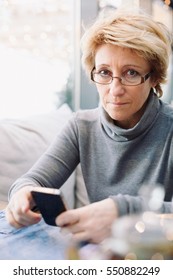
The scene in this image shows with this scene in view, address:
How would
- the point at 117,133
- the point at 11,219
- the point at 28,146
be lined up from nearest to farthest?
1. the point at 11,219
2. the point at 117,133
3. the point at 28,146

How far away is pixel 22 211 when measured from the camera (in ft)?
2.31

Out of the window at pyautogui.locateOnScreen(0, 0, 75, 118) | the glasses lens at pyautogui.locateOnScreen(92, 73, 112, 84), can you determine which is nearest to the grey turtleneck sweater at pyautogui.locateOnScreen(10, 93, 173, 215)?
the glasses lens at pyautogui.locateOnScreen(92, 73, 112, 84)

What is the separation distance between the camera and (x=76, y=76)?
1058 millimetres

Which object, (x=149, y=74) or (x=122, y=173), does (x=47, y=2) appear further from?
(x=122, y=173)

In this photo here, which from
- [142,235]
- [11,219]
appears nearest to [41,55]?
[11,219]

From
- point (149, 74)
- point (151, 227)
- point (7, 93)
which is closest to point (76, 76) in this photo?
point (7, 93)

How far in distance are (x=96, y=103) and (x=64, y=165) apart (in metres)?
0.22

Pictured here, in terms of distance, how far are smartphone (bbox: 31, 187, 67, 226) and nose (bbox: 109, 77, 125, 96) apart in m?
0.25

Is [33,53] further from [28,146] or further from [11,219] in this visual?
[11,219]

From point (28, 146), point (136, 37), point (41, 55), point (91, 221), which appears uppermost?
point (136, 37)

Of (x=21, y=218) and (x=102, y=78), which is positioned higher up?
(x=102, y=78)

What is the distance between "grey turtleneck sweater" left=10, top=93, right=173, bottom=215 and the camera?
819 mm

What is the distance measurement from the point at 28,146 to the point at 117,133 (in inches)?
13.2

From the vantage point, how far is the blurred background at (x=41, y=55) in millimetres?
1037
